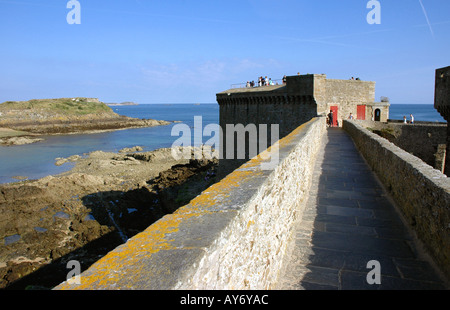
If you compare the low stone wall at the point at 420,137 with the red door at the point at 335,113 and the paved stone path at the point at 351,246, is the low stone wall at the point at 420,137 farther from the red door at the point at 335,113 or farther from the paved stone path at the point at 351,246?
the paved stone path at the point at 351,246

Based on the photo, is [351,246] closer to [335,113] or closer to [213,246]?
[213,246]

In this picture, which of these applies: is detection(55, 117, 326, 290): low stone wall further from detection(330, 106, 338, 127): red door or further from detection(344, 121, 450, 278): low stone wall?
detection(330, 106, 338, 127): red door

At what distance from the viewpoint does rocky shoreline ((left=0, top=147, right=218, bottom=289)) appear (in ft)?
38.7

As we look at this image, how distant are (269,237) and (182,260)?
62.7 inches

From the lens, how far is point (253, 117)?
931 inches

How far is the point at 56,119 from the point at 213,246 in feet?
265

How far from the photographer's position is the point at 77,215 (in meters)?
16.5

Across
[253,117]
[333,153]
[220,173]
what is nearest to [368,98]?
[253,117]

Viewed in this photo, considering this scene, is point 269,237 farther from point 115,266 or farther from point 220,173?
point 220,173

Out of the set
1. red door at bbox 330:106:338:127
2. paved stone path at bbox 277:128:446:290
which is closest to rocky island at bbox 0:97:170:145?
red door at bbox 330:106:338:127

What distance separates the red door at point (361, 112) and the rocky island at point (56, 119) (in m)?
51.6

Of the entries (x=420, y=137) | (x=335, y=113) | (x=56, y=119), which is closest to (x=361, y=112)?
(x=335, y=113)

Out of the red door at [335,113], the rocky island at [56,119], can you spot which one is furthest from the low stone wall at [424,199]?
the rocky island at [56,119]

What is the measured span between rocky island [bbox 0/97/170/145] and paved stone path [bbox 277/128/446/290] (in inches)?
2358
